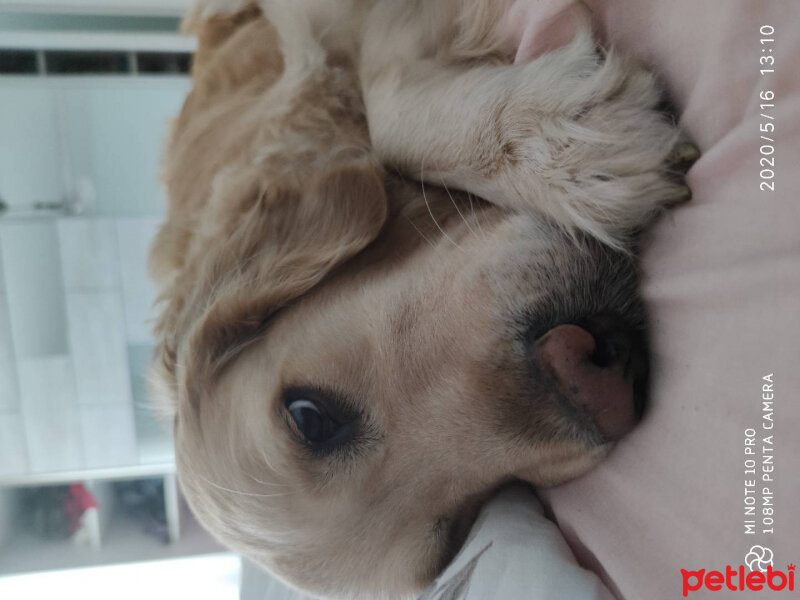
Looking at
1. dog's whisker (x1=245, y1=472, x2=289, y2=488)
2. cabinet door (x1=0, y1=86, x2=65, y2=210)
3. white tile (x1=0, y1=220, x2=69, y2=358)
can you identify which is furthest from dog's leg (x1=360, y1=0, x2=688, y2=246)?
white tile (x1=0, y1=220, x2=69, y2=358)

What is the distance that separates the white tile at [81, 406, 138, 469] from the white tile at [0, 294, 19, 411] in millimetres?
462

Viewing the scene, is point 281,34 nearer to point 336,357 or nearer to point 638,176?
point 336,357

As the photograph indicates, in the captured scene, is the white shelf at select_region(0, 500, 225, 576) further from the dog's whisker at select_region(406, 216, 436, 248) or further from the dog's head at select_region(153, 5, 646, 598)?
the dog's whisker at select_region(406, 216, 436, 248)

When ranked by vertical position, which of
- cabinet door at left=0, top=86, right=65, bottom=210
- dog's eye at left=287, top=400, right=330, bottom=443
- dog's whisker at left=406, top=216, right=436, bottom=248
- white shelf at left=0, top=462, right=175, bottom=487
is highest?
dog's whisker at left=406, top=216, right=436, bottom=248

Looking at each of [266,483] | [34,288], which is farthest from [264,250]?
[34,288]

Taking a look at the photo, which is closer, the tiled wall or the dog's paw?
the dog's paw

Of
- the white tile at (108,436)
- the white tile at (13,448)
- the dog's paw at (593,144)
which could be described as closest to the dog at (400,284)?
the dog's paw at (593,144)

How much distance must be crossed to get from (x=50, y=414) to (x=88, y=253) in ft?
3.65

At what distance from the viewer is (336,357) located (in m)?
1.06

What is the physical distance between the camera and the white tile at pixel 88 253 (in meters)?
4.10

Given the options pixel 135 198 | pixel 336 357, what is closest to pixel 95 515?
pixel 135 198

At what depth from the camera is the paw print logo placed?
0.58m

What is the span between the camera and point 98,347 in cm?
427

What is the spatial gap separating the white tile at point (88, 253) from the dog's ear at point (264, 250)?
319 cm
